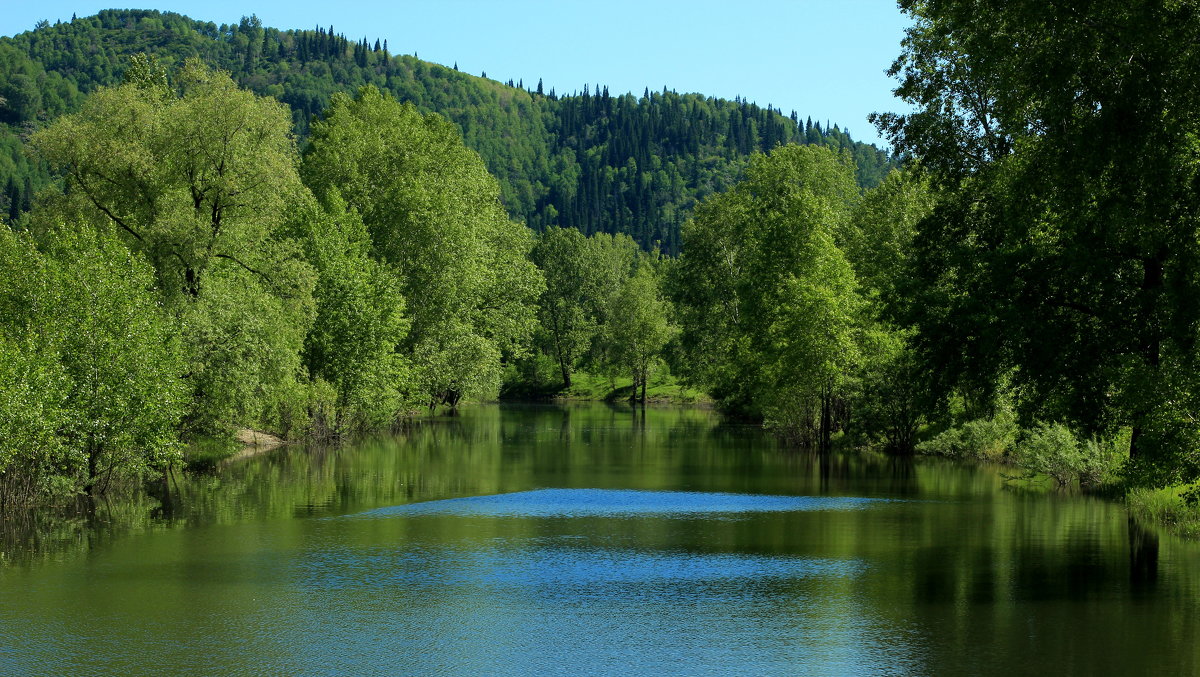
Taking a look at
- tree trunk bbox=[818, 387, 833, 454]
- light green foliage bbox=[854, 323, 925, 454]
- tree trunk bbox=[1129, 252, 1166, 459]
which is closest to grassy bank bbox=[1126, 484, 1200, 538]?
tree trunk bbox=[1129, 252, 1166, 459]

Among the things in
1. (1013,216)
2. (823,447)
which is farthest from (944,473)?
(1013,216)

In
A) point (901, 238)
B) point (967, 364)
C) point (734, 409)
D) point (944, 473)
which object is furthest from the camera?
point (734, 409)

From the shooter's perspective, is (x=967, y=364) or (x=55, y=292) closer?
(x=967, y=364)

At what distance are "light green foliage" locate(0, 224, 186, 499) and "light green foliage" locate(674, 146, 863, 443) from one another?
34.2 metres

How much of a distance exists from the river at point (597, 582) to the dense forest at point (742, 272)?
3489mm

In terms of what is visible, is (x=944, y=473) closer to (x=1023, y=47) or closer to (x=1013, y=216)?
(x=1013, y=216)

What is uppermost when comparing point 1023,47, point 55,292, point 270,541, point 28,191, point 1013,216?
point 28,191

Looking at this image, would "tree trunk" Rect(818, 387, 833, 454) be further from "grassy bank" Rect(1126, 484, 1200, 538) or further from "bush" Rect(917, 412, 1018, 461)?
"grassy bank" Rect(1126, 484, 1200, 538)

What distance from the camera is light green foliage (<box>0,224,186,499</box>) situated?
31969mm

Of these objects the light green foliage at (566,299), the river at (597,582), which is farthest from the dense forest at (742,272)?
the light green foliage at (566,299)

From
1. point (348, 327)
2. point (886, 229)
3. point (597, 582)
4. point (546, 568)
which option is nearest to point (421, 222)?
point (348, 327)

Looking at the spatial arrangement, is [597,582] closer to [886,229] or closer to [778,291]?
[778,291]

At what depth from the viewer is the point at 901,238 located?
236ft

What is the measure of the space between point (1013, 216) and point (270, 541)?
901 inches
